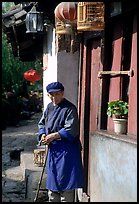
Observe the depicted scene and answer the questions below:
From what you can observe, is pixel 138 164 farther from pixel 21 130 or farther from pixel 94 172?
pixel 21 130

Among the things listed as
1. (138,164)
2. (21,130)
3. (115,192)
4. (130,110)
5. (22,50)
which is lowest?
(21,130)

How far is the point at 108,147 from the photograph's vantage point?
5.73 meters

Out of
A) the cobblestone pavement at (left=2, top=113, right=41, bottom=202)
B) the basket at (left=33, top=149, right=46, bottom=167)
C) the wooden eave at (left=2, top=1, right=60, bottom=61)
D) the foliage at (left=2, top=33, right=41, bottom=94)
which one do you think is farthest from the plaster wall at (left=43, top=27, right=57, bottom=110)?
the foliage at (left=2, top=33, right=41, bottom=94)

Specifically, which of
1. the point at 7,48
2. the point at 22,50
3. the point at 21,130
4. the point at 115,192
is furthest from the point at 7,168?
the point at 7,48

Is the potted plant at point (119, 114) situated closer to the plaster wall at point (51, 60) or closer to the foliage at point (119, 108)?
the foliage at point (119, 108)

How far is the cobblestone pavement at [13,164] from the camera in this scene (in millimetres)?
9305

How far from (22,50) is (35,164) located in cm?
568

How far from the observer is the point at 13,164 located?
12648 mm

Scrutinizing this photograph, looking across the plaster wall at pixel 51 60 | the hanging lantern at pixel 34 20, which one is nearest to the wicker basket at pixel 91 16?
the plaster wall at pixel 51 60

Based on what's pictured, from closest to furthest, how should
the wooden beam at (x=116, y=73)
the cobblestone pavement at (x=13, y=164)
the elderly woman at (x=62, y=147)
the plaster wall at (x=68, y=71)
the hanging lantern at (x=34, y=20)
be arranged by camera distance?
1. the wooden beam at (x=116, y=73)
2. the elderly woman at (x=62, y=147)
3. the plaster wall at (x=68, y=71)
4. the hanging lantern at (x=34, y=20)
5. the cobblestone pavement at (x=13, y=164)

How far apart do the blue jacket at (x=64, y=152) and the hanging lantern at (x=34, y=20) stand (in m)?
2.87

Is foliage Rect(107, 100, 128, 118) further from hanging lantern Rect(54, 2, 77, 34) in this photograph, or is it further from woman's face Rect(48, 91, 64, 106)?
hanging lantern Rect(54, 2, 77, 34)

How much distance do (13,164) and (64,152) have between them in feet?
20.5

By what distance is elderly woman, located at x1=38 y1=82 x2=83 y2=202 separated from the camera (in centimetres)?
660
